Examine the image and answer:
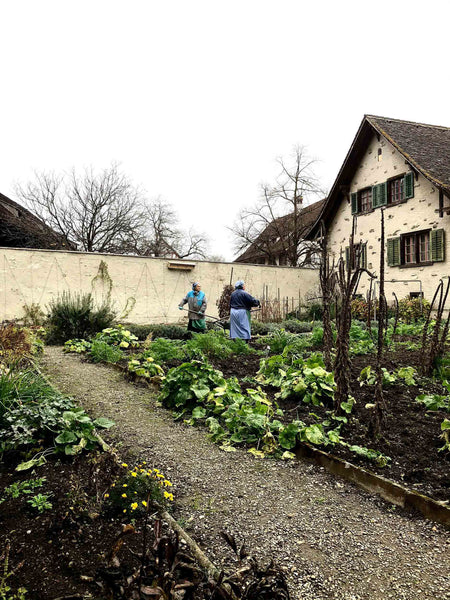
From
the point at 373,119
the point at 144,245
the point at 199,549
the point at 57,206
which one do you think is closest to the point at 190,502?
the point at 199,549

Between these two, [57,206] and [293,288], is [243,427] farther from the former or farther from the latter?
[57,206]

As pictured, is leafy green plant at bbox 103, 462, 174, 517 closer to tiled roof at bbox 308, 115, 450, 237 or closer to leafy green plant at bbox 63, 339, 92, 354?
leafy green plant at bbox 63, 339, 92, 354

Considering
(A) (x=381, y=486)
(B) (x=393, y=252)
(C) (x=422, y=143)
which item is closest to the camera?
(A) (x=381, y=486)

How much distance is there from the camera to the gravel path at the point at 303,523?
2.05 m

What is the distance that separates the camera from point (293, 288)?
19609 mm

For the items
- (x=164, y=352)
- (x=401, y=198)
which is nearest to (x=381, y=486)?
(x=164, y=352)

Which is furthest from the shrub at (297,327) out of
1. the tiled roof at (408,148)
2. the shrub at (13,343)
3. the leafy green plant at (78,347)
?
the shrub at (13,343)

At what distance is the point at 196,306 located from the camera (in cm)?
1014

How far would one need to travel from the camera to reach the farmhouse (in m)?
15.7

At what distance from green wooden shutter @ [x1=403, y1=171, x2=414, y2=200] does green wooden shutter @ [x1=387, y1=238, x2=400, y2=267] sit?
180cm

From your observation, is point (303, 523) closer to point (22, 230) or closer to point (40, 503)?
point (40, 503)

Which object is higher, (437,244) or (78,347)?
(437,244)

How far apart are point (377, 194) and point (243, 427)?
1679cm

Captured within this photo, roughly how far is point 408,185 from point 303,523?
16.7m
